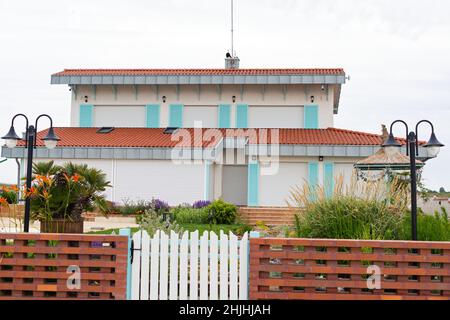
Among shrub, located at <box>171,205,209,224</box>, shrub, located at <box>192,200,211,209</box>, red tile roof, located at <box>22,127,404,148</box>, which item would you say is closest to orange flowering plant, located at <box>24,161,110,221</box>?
shrub, located at <box>171,205,209,224</box>

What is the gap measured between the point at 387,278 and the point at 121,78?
22.1 metres

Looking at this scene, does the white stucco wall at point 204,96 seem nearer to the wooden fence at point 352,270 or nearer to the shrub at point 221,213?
the shrub at point 221,213

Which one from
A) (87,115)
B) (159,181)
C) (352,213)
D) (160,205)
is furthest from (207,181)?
(352,213)

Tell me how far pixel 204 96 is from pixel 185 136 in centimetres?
313

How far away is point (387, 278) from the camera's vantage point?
21.3 ft

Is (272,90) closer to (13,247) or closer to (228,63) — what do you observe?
(228,63)

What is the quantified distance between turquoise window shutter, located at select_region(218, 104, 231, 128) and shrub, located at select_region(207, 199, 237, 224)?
791 centimetres

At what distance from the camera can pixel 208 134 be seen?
82.3 feet

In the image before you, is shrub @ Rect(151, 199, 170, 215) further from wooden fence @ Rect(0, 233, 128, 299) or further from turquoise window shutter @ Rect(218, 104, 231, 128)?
wooden fence @ Rect(0, 233, 128, 299)

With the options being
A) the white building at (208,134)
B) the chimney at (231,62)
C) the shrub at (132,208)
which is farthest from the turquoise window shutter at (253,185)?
the chimney at (231,62)

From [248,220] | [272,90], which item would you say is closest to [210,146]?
[248,220]

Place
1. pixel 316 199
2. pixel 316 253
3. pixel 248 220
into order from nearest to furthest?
pixel 316 253 < pixel 316 199 < pixel 248 220

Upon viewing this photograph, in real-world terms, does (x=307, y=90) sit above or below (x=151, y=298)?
above

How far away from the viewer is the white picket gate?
6418 millimetres
